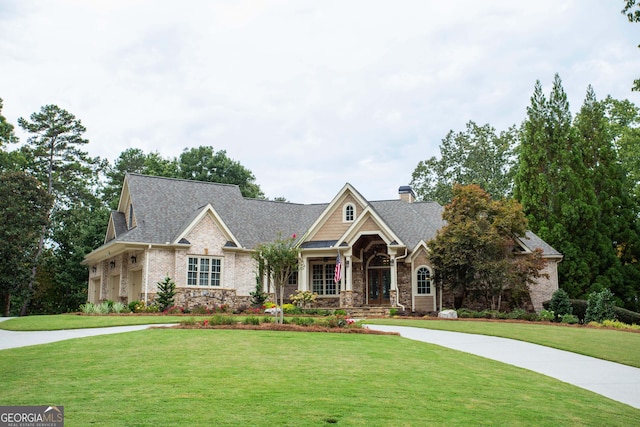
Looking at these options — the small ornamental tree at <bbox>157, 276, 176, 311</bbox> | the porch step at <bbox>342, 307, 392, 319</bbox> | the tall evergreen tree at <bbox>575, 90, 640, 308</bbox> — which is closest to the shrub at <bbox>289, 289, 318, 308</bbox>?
the porch step at <bbox>342, 307, 392, 319</bbox>

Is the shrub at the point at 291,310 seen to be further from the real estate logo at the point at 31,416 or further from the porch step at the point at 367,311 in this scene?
the real estate logo at the point at 31,416

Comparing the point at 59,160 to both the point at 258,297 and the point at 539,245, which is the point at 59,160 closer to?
the point at 258,297

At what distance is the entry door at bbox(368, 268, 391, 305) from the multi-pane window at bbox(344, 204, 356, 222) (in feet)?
10.0

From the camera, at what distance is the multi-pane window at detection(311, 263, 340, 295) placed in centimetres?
3250

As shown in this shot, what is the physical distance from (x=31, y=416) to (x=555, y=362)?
1064 cm

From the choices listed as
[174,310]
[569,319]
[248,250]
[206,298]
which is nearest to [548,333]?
[569,319]

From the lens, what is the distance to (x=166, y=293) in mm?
28219

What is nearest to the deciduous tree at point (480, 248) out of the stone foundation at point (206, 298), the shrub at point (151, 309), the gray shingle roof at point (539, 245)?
the gray shingle roof at point (539, 245)

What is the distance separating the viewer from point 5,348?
13750 mm

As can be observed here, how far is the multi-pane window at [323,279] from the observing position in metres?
32.5

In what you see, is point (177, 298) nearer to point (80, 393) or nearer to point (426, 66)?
point (426, 66)

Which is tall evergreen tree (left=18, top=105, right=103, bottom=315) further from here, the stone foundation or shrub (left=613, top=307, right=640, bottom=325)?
shrub (left=613, top=307, right=640, bottom=325)

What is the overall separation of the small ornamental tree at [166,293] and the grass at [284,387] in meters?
14.8

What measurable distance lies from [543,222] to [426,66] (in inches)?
622
